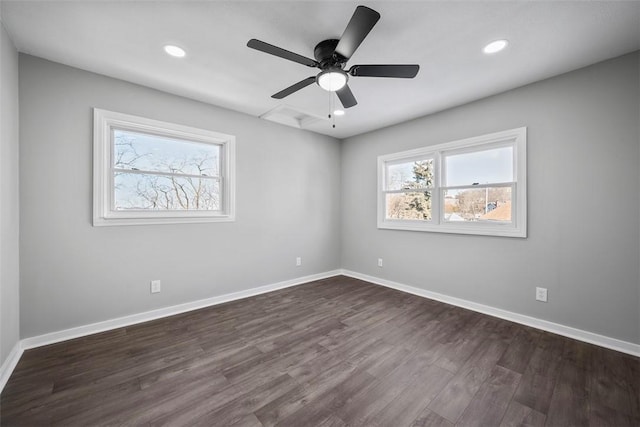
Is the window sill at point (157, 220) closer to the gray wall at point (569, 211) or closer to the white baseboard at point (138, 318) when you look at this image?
the white baseboard at point (138, 318)

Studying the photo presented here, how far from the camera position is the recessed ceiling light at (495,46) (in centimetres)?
214

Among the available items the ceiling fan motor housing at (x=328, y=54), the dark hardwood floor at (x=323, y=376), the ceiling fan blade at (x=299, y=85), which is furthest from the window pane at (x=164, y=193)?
the ceiling fan motor housing at (x=328, y=54)

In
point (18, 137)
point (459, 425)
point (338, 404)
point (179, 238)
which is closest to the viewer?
point (459, 425)

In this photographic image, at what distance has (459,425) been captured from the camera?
5.02 feet

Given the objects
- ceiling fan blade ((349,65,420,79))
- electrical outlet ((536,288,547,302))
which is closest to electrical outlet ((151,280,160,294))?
ceiling fan blade ((349,65,420,79))

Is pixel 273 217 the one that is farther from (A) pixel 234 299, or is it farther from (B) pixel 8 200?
(B) pixel 8 200

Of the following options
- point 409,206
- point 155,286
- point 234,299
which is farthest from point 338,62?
point 234,299

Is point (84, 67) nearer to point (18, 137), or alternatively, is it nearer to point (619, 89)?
point (18, 137)

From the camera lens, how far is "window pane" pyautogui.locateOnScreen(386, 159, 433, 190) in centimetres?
390

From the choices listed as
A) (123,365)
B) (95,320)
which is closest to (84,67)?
(95,320)

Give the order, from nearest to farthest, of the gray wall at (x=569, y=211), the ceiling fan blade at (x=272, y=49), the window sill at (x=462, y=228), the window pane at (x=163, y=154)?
the ceiling fan blade at (x=272, y=49) < the gray wall at (x=569, y=211) < the window pane at (x=163, y=154) < the window sill at (x=462, y=228)

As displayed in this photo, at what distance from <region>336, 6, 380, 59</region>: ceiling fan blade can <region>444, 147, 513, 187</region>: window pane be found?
239cm

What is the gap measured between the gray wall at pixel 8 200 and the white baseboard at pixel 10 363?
49 millimetres

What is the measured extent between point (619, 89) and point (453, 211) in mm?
1873
